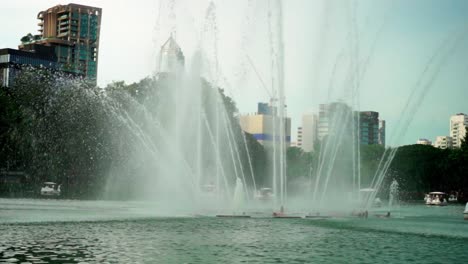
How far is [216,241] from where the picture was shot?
2614 cm

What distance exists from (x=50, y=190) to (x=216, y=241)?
59.7 m

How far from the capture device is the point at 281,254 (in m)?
22.6

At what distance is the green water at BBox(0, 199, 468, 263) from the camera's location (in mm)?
21344

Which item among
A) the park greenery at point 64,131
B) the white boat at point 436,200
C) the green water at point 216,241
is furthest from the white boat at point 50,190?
the white boat at point 436,200

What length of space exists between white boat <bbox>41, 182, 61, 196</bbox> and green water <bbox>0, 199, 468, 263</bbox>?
141ft

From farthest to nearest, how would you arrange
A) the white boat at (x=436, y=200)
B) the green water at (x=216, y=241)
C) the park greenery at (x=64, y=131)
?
the white boat at (x=436, y=200) → the park greenery at (x=64, y=131) → the green water at (x=216, y=241)

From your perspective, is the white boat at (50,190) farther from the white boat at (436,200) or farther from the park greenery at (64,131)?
the white boat at (436,200)

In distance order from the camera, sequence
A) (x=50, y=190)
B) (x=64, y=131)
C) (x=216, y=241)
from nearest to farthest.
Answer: (x=216, y=241)
(x=64, y=131)
(x=50, y=190)

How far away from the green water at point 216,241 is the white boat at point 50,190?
42.8 m

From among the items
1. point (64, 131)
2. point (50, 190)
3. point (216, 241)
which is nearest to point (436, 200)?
point (64, 131)

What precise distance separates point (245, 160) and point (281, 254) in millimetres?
77797

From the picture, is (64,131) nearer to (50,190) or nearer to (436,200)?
(50,190)

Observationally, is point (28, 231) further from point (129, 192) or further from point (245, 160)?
point (245, 160)

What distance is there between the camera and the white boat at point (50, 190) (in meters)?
79.7
